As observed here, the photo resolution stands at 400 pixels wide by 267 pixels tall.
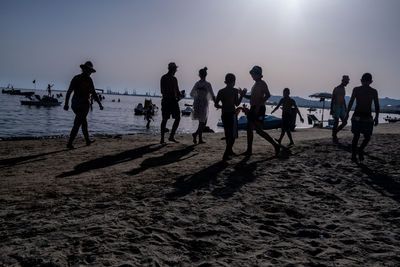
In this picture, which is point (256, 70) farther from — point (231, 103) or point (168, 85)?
point (168, 85)

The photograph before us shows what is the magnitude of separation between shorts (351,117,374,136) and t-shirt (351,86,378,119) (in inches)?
3.5

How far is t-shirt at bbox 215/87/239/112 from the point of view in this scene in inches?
254

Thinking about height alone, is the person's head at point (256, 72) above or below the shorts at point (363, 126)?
above

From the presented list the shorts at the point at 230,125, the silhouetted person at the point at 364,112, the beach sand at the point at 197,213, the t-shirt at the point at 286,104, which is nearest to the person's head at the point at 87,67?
the beach sand at the point at 197,213

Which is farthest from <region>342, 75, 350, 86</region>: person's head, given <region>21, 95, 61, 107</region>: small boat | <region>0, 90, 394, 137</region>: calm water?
<region>21, 95, 61, 107</region>: small boat

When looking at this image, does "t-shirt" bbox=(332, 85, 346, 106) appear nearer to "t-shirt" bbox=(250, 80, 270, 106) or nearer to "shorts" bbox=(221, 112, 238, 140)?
"t-shirt" bbox=(250, 80, 270, 106)

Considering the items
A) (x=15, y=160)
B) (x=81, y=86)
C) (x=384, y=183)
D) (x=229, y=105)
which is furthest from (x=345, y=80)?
(x=15, y=160)

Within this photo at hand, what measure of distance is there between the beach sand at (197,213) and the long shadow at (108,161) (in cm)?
4

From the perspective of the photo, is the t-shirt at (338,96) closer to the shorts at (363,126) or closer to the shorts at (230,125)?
the shorts at (363,126)

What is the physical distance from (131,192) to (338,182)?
3259 mm

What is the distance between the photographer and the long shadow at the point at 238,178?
3.99 metres

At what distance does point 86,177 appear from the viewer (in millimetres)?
4656

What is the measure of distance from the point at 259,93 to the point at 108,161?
3657mm

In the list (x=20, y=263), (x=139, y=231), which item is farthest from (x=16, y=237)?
(x=139, y=231)
